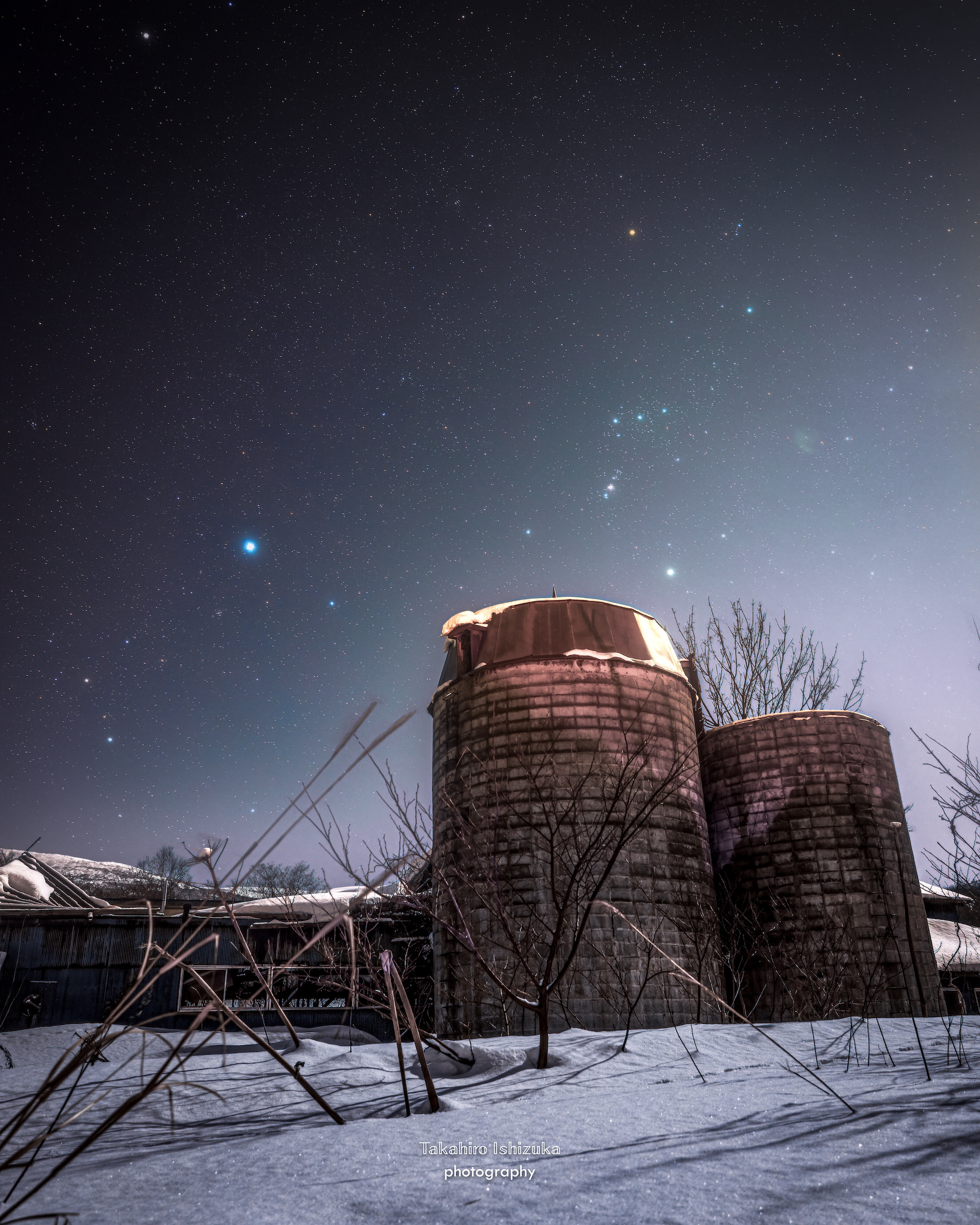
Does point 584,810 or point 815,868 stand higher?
point 584,810

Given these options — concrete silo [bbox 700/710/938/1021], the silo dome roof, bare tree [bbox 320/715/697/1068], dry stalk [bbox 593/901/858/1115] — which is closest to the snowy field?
dry stalk [bbox 593/901/858/1115]

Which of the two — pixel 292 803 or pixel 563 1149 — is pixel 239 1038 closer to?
pixel 563 1149

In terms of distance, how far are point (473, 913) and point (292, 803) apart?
445 inches

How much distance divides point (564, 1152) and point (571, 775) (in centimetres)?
996

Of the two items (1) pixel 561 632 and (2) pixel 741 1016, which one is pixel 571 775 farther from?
(2) pixel 741 1016

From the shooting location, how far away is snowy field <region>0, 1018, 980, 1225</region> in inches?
59.2

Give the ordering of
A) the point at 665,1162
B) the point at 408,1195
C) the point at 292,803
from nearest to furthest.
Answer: the point at 292,803
the point at 408,1195
the point at 665,1162

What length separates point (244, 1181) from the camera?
184 centimetres

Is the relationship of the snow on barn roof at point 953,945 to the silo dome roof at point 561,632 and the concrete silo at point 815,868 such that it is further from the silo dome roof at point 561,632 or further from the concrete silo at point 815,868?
the silo dome roof at point 561,632

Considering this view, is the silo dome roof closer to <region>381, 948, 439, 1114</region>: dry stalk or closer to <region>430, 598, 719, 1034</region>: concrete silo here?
<region>430, 598, 719, 1034</region>: concrete silo

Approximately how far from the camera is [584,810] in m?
11.6

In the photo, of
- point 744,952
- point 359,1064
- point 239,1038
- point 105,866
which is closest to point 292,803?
point 359,1064

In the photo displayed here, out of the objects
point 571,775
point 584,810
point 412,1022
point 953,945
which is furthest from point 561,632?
point 953,945

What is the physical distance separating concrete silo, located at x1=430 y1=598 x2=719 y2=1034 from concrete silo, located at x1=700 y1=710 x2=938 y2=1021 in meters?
1.14
